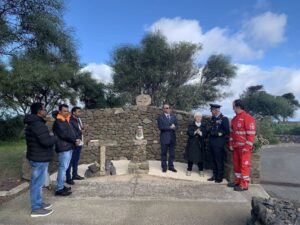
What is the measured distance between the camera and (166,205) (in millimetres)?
6137

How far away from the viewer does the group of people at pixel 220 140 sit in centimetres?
728

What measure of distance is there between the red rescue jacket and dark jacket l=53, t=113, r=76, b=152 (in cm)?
321

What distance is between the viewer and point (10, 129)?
58.3 feet

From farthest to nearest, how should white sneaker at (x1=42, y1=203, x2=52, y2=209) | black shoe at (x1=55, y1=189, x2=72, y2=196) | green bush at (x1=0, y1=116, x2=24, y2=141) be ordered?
1. green bush at (x1=0, y1=116, x2=24, y2=141)
2. black shoe at (x1=55, y1=189, x2=72, y2=196)
3. white sneaker at (x1=42, y1=203, x2=52, y2=209)

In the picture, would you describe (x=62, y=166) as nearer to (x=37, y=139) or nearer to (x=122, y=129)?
(x=37, y=139)

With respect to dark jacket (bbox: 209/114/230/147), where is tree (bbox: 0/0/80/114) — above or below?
above

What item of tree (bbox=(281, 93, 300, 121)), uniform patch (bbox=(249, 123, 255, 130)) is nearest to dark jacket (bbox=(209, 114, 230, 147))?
uniform patch (bbox=(249, 123, 255, 130))

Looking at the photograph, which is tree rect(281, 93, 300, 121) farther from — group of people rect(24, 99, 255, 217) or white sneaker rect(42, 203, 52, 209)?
white sneaker rect(42, 203, 52, 209)

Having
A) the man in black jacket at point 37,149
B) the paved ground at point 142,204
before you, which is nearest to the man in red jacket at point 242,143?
the paved ground at point 142,204

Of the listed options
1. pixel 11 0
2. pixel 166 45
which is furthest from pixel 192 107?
pixel 11 0

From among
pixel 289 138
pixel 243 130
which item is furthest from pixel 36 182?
pixel 289 138

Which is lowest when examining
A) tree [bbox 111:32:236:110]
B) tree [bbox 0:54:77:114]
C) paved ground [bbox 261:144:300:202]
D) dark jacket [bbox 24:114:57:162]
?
paved ground [bbox 261:144:300:202]

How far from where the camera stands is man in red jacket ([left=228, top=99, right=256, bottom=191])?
7207mm

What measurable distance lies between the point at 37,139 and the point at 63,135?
0.97 meters
